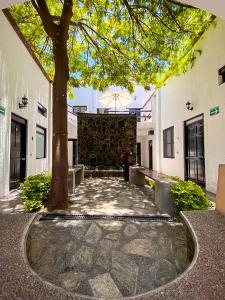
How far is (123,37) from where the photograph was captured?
21.3 feet

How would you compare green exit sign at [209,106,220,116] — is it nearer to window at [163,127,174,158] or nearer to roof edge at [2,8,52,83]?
window at [163,127,174,158]

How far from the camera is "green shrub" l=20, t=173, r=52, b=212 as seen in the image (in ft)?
12.5

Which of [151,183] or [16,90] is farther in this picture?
[151,183]

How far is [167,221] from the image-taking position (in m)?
3.46

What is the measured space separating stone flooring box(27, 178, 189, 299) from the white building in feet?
11.5

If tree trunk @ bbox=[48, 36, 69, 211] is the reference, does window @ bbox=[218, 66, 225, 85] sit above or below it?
above

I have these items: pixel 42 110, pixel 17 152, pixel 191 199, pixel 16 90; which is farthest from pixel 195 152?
pixel 42 110

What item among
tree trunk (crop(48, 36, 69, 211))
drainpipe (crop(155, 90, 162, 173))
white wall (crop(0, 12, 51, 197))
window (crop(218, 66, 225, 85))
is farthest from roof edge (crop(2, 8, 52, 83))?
drainpipe (crop(155, 90, 162, 173))

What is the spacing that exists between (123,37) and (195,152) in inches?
182

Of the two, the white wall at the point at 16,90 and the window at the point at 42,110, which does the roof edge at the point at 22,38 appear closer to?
the white wall at the point at 16,90

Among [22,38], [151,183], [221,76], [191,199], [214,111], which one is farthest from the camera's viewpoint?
[151,183]

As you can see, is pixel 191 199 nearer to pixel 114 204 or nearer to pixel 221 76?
pixel 114 204

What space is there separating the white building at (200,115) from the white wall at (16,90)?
18.8 feet

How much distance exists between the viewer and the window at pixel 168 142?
379 inches
